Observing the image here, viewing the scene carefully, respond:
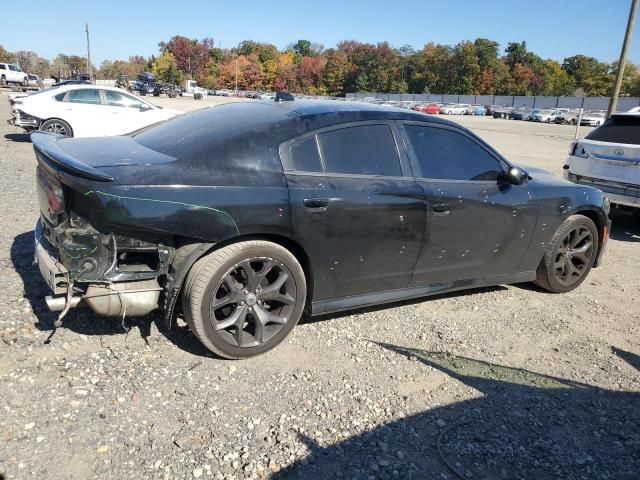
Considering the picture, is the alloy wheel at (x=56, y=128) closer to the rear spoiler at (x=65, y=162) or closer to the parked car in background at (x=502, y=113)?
the rear spoiler at (x=65, y=162)

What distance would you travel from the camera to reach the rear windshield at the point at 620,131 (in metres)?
7.20

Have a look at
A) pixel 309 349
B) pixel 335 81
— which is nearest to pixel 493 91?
pixel 335 81

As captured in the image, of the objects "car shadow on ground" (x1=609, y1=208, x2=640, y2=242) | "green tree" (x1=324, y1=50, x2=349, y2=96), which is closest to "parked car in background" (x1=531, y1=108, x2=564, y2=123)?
"car shadow on ground" (x1=609, y1=208, x2=640, y2=242)

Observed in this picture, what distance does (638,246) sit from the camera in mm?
6871

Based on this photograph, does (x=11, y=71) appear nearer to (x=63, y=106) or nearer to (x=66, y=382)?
(x=63, y=106)

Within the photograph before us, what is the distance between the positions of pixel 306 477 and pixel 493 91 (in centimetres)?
10249

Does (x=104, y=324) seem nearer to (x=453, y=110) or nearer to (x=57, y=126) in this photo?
(x=57, y=126)

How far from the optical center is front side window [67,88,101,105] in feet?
41.4

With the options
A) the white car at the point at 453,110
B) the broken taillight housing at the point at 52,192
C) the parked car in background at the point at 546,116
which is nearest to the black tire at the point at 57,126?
the broken taillight housing at the point at 52,192

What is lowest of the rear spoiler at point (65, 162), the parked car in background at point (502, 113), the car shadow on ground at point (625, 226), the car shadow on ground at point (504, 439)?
the parked car in background at point (502, 113)

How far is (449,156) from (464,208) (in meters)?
0.43

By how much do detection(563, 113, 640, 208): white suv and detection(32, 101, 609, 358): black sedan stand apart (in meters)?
3.35

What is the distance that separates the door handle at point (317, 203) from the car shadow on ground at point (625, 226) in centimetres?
Answer: 565

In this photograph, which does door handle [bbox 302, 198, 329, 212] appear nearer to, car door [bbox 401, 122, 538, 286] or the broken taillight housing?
car door [bbox 401, 122, 538, 286]
